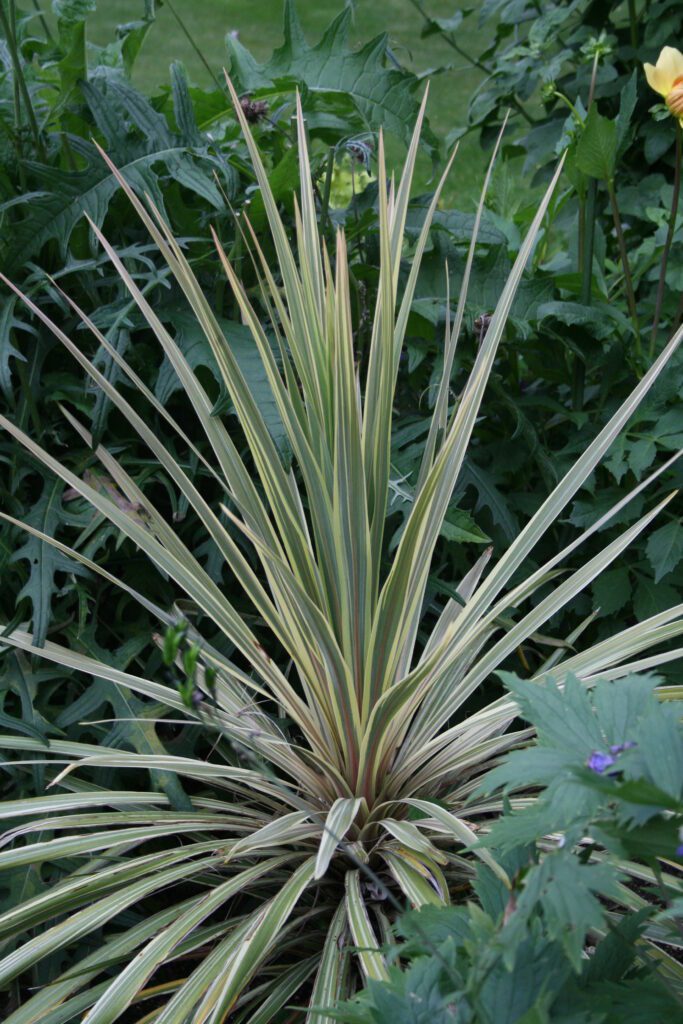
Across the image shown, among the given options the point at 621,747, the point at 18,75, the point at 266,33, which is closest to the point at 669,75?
the point at 18,75

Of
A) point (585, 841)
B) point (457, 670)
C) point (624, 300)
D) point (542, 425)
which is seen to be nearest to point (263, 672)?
point (457, 670)

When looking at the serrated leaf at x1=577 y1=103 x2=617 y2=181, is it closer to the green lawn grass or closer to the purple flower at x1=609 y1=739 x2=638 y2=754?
the purple flower at x1=609 y1=739 x2=638 y2=754

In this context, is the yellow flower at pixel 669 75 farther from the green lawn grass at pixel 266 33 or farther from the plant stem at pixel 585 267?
the green lawn grass at pixel 266 33

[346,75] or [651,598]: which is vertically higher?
[346,75]

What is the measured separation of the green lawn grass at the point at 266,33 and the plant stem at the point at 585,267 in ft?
10.6

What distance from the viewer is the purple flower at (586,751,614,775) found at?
28.1 inches

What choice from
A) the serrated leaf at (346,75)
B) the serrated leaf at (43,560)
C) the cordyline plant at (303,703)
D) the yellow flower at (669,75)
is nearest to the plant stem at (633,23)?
the serrated leaf at (346,75)

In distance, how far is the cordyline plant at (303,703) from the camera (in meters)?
1.16

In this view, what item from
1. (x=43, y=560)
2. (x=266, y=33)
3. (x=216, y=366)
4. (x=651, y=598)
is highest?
(x=266, y=33)

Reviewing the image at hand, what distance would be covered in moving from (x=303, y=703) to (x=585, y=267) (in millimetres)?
928

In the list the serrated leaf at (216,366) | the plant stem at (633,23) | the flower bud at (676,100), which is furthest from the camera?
the plant stem at (633,23)

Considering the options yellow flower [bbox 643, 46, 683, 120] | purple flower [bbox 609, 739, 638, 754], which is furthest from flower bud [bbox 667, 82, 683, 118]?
purple flower [bbox 609, 739, 638, 754]

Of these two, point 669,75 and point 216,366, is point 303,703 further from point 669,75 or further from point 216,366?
point 669,75

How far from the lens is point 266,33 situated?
560cm
